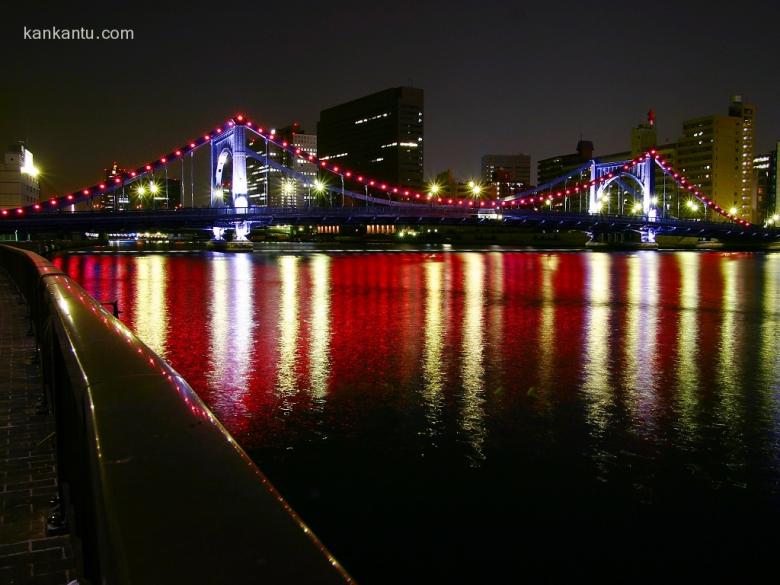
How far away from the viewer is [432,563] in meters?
4.21

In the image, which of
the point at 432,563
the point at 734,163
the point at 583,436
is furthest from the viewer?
the point at 734,163

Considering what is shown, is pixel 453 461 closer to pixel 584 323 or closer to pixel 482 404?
pixel 482 404

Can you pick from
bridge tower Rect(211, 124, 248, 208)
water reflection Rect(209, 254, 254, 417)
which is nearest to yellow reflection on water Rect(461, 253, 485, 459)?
water reflection Rect(209, 254, 254, 417)

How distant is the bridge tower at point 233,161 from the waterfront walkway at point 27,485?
232 feet

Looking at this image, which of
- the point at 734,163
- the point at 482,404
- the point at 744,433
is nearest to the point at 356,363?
the point at 482,404

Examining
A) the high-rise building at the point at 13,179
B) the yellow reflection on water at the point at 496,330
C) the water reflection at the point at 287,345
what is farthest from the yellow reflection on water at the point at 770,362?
the high-rise building at the point at 13,179

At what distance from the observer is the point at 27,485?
4.75m

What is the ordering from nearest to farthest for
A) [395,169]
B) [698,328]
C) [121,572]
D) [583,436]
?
1. [121,572]
2. [583,436]
3. [698,328]
4. [395,169]

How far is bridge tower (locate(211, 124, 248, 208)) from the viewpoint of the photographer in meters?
78.2

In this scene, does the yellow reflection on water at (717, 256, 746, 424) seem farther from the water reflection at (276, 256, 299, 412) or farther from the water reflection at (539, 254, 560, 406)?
the water reflection at (276, 256, 299, 412)

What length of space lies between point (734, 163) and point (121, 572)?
18693 cm

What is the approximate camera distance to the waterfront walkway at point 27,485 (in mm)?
3488

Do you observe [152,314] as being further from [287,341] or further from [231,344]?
[287,341]

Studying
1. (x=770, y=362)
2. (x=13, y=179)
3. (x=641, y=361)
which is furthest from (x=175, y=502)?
(x=13, y=179)
